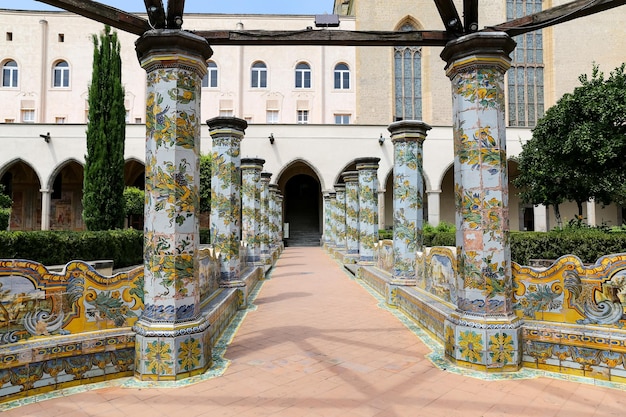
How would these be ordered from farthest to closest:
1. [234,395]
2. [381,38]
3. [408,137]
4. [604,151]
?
[604,151] < [408,137] < [381,38] < [234,395]

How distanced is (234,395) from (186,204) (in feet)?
6.32

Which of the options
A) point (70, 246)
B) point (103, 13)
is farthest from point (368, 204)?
point (103, 13)

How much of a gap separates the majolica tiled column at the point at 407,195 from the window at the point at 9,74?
32.3 metres

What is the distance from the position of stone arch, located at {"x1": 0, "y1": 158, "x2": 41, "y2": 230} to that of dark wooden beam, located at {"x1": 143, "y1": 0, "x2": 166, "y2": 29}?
28.0 m

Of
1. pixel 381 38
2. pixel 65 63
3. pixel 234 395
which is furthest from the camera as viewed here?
pixel 65 63

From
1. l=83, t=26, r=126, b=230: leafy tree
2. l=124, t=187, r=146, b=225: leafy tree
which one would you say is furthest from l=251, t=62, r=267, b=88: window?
l=83, t=26, r=126, b=230: leafy tree

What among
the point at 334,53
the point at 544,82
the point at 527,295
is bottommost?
the point at 527,295

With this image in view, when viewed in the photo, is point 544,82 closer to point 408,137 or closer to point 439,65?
point 439,65

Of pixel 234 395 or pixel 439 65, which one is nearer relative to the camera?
pixel 234 395

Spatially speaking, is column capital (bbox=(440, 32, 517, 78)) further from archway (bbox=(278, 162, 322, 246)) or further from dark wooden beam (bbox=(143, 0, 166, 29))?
archway (bbox=(278, 162, 322, 246))

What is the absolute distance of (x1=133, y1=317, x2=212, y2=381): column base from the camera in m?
4.08

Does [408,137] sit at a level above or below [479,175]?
above

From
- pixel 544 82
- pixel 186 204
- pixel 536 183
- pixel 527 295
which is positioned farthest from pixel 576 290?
pixel 544 82

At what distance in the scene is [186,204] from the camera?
4.39 meters
